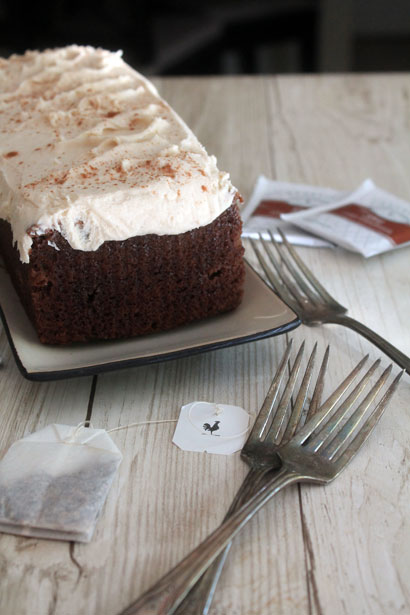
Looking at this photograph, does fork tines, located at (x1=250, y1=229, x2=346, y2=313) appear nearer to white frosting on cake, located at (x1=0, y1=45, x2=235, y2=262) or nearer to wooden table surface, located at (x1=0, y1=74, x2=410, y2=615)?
wooden table surface, located at (x1=0, y1=74, x2=410, y2=615)

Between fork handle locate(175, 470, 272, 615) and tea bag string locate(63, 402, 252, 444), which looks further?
tea bag string locate(63, 402, 252, 444)

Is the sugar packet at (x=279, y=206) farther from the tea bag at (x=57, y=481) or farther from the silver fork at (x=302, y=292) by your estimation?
the tea bag at (x=57, y=481)

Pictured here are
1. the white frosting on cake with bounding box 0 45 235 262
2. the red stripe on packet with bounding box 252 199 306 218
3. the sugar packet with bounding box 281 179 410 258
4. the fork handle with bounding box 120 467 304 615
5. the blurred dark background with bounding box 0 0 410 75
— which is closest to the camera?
the fork handle with bounding box 120 467 304 615

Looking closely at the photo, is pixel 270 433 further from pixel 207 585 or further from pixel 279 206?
pixel 279 206

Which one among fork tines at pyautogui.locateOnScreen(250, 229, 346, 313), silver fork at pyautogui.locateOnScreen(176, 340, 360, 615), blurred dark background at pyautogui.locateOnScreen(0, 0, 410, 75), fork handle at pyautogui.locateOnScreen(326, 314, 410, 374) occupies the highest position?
silver fork at pyautogui.locateOnScreen(176, 340, 360, 615)

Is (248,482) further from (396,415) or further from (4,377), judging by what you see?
(4,377)

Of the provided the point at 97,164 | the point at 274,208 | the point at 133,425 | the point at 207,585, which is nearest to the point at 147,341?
the point at 133,425

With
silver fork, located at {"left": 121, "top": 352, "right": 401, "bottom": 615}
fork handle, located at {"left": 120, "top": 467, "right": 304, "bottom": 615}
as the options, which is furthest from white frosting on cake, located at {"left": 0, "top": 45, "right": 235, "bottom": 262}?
fork handle, located at {"left": 120, "top": 467, "right": 304, "bottom": 615}
